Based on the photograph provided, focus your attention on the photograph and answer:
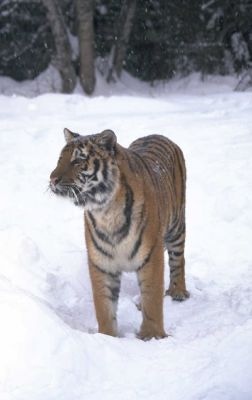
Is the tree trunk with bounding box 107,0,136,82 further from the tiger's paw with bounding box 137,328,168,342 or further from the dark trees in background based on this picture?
the tiger's paw with bounding box 137,328,168,342

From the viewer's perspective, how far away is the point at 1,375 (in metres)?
2.76

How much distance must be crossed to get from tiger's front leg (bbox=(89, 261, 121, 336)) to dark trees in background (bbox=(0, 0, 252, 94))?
999cm

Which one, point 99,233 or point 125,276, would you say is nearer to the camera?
point 99,233

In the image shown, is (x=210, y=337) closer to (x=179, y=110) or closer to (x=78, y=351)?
(x=78, y=351)

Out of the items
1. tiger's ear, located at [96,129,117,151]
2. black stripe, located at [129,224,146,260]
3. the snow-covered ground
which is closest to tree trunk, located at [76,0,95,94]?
the snow-covered ground

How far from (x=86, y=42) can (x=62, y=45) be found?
569 mm

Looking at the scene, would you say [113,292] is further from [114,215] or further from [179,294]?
[179,294]

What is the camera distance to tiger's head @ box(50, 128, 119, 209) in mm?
3305

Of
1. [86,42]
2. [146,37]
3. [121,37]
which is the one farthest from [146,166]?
[146,37]

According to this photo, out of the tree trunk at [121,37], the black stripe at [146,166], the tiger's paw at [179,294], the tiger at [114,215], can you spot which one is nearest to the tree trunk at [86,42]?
the tree trunk at [121,37]

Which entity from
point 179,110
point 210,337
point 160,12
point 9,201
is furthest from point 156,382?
point 160,12

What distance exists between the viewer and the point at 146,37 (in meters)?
14.1

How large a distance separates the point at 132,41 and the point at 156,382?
12.3 m

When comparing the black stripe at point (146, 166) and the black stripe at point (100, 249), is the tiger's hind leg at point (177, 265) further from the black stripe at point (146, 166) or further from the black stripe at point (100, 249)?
the black stripe at point (100, 249)
